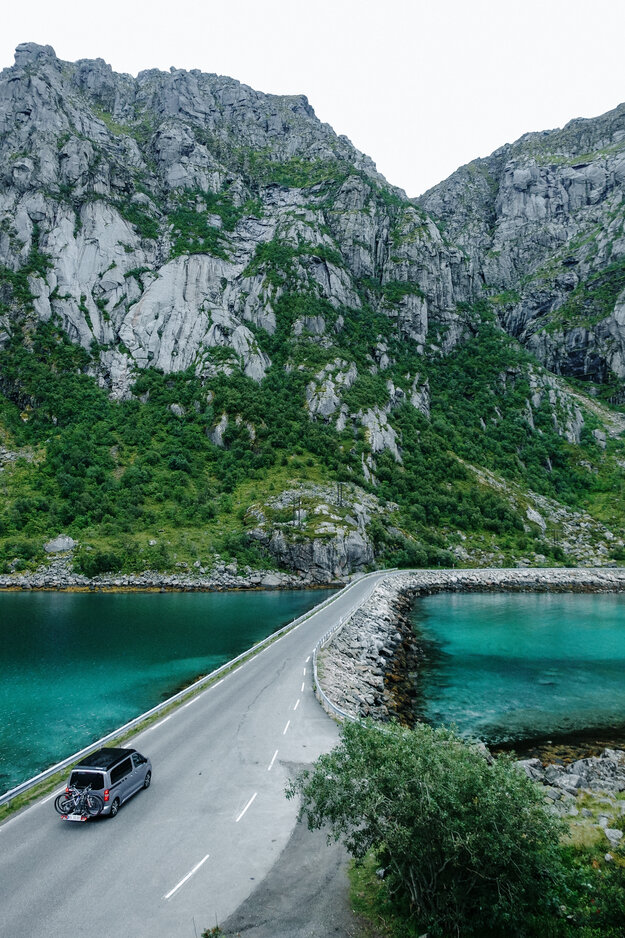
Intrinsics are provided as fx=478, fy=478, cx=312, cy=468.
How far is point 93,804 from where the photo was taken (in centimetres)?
1495

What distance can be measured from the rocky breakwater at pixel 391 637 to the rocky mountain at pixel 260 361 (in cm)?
1053

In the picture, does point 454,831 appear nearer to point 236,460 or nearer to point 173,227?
point 236,460

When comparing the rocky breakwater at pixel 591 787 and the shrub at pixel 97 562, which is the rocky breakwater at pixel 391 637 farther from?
the shrub at pixel 97 562

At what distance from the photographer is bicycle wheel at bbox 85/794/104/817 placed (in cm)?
1491

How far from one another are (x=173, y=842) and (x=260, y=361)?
130 m

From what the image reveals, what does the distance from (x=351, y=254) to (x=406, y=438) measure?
277 feet

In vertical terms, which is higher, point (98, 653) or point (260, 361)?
point (260, 361)

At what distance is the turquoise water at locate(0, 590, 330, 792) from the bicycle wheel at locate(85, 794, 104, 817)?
29.1 ft

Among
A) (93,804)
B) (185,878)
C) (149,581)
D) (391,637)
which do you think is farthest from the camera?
(149,581)

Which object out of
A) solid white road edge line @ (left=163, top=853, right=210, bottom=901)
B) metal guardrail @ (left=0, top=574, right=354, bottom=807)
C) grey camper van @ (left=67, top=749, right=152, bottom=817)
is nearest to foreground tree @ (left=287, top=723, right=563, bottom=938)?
solid white road edge line @ (left=163, top=853, right=210, bottom=901)

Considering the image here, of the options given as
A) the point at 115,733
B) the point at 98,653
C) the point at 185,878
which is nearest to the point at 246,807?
the point at 185,878

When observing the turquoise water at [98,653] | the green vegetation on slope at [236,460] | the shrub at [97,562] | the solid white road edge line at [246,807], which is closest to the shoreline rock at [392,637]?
the solid white road edge line at [246,807]

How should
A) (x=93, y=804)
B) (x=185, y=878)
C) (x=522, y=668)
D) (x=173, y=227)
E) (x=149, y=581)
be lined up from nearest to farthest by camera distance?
(x=185, y=878) → (x=93, y=804) → (x=522, y=668) → (x=149, y=581) → (x=173, y=227)

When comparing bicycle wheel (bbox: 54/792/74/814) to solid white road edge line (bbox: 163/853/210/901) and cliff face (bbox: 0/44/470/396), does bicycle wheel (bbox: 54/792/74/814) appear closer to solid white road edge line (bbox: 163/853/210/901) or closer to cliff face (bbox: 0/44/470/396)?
solid white road edge line (bbox: 163/853/210/901)
